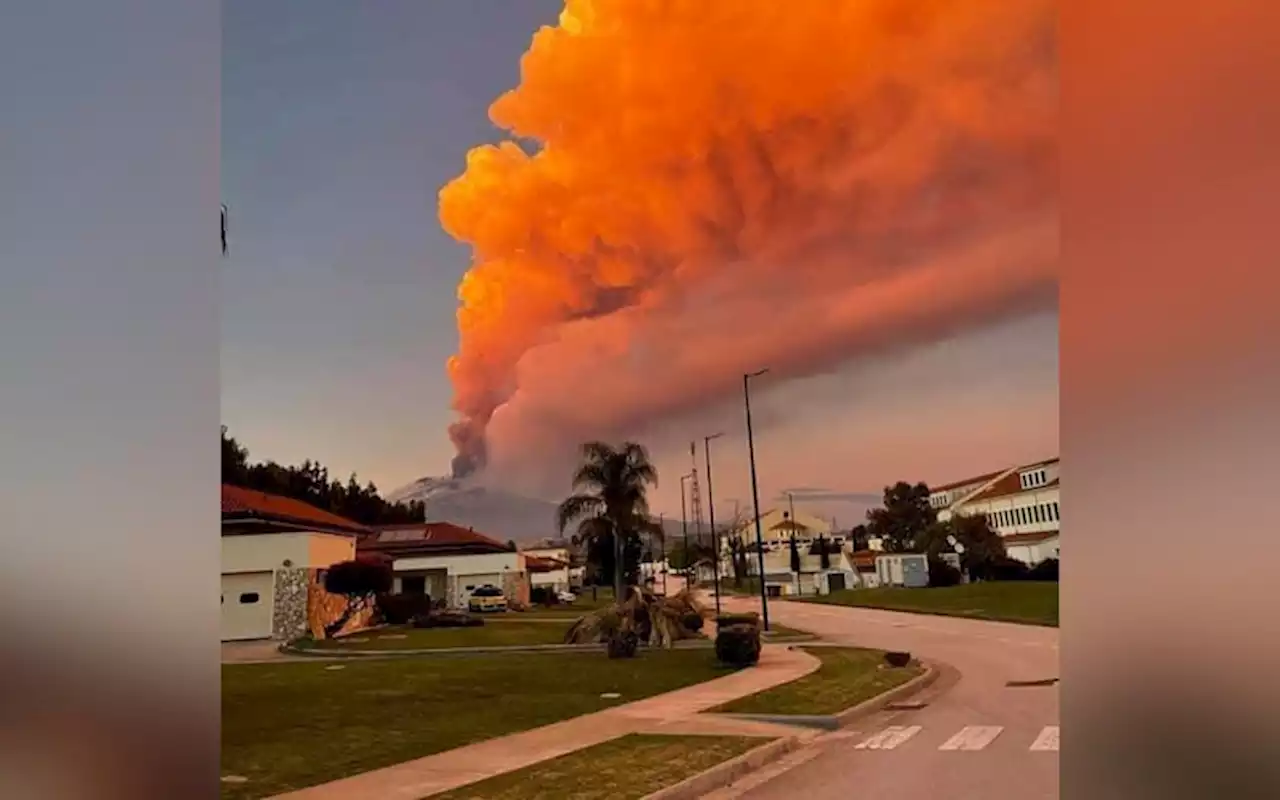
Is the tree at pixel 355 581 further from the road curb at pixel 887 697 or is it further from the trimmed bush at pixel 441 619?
the road curb at pixel 887 697

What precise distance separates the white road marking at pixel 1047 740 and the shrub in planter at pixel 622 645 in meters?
6.11

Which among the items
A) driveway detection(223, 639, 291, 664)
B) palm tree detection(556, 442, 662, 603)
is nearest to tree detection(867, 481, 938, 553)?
palm tree detection(556, 442, 662, 603)

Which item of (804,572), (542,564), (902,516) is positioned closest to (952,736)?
(902,516)

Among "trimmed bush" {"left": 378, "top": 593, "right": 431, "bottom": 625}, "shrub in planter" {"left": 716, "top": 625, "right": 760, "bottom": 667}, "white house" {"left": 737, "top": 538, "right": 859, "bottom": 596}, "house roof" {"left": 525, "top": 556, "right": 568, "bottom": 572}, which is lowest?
"shrub in planter" {"left": 716, "top": 625, "right": 760, "bottom": 667}

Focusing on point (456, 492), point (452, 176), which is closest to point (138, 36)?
point (452, 176)

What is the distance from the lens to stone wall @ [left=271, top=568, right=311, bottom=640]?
30.6ft

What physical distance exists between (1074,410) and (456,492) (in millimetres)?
4259

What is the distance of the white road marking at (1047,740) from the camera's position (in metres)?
5.34

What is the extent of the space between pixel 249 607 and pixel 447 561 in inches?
79.3

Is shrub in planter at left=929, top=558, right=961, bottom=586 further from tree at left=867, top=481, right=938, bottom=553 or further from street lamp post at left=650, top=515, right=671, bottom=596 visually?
street lamp post at left=650, top=515, right=671, bottom=596

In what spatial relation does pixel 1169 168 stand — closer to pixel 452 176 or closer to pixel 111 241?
pixel 111 241

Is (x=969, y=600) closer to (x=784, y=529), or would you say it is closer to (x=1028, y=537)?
(x=784, y=529)

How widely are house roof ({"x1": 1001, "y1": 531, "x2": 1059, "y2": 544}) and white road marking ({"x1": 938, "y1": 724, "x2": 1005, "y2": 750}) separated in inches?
73.4

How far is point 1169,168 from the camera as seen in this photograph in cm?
151
